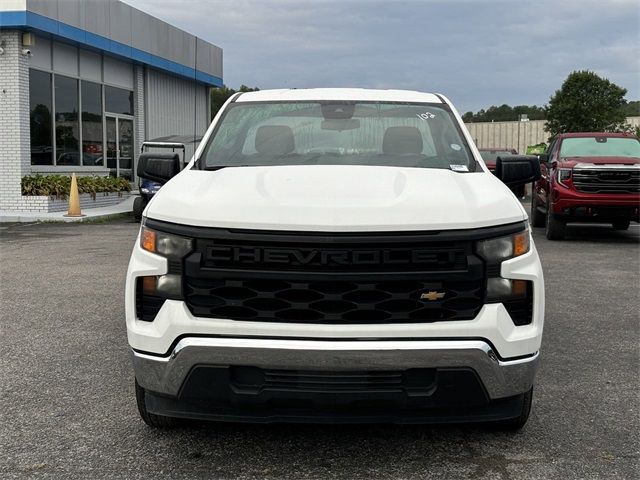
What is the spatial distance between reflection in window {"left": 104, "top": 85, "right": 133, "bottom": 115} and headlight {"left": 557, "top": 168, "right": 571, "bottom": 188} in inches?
631

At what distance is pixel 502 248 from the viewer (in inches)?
122

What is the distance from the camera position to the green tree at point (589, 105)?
57.2 m

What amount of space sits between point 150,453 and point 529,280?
75.4 inches

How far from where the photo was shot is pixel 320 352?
2.93m

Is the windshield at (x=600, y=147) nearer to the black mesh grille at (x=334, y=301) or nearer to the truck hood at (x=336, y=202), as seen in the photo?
the truck hood at (x=336, y=202)

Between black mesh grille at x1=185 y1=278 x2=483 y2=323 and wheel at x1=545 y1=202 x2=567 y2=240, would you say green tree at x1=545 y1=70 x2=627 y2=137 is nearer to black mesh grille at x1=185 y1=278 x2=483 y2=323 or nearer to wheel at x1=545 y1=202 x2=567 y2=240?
wheel at x1=545 y1=202 x2=567 y2=240

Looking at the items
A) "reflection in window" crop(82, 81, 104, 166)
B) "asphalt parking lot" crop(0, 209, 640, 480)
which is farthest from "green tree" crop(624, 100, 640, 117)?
"asphalt parking lot" crop(0, 209, 640, 480)

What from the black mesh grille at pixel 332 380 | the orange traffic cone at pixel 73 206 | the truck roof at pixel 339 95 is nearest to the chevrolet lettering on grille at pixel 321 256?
the black mesh grille at pixel 332 380

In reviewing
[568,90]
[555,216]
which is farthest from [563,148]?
[568,90]

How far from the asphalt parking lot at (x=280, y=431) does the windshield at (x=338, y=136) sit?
147cm

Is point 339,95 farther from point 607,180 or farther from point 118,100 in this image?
point 118,100

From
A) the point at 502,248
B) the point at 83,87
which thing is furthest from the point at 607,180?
the point at 83,87

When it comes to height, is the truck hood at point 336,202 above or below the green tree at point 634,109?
below

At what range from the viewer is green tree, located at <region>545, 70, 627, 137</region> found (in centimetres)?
5716
